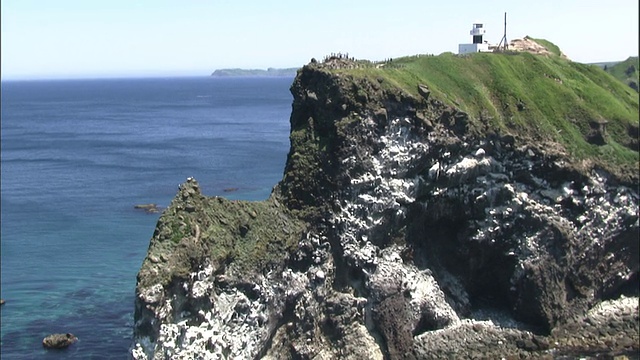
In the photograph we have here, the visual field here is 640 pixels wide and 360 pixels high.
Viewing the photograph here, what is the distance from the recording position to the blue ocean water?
184 feet

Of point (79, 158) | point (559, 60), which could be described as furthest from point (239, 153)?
point (559, 60)

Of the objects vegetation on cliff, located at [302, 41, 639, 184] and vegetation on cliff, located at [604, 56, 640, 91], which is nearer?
vegetation on cliff, located at [302, 41, 639, 184]

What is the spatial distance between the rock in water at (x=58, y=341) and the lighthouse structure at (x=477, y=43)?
4627 cm

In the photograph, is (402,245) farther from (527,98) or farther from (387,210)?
(527,98)

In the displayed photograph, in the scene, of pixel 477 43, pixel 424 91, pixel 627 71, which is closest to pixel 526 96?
pixel 424 91

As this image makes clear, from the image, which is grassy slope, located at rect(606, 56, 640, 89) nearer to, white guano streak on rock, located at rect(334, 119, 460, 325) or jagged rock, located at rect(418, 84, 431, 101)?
jagged rock, located at rect(418, 84, 431, 101)

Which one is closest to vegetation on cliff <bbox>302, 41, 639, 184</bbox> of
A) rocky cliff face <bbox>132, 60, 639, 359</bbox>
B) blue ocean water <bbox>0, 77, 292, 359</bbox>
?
rocky cliff face <bbox>132, 60, 639, 359</bbox>

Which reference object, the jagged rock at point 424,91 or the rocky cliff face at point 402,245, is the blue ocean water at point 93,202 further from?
the jagged rock at point 424,91

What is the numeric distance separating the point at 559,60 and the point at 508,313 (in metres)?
27.7

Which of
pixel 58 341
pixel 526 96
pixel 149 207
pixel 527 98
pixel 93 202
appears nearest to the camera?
pixel 58 341

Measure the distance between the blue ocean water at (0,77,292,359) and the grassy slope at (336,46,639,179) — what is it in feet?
103

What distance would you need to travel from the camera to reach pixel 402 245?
49.9 metres

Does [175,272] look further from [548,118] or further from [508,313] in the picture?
[548,118]

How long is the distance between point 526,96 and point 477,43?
15293 mm
